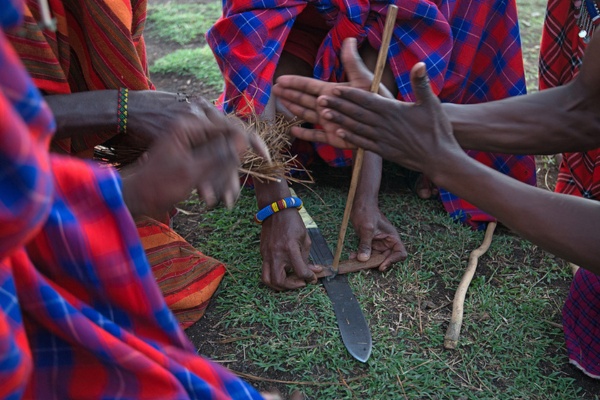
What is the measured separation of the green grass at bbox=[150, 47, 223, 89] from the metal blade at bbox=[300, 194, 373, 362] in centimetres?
162

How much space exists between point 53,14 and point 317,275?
4.22 feet

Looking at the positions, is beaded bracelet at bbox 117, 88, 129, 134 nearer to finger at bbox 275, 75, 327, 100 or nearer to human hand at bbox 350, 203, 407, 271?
finger at bbox 275, 75, 327, 100

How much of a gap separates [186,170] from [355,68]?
2.35 feet

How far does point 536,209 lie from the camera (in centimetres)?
146

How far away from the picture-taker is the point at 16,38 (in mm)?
1664

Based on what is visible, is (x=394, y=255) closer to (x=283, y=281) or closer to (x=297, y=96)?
(x=283, y=281)

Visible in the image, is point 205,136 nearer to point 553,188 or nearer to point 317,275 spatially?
point 317,275

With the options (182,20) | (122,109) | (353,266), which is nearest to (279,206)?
(353,266)

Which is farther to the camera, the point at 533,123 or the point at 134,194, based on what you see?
the point at 533,123

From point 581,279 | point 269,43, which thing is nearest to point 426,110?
point 581,279

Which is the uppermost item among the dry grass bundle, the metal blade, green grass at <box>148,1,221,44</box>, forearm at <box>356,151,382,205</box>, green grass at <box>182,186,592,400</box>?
the dry grass bundle

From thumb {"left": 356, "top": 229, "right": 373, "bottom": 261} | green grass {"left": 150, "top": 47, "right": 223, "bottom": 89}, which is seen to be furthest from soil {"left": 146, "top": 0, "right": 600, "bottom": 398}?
green grass {"left": 150, "top": 47, "right": 223, "bottom": 89}

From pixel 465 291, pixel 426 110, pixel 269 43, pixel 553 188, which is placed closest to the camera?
pixel 426 110

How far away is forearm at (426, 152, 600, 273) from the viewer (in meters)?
1.42
